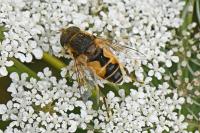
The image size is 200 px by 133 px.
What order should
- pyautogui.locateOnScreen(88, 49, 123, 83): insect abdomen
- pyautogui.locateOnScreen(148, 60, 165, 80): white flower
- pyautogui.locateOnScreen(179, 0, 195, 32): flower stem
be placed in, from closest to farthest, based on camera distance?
pyautogui.locateOnScreen(88, 49, 123, 83): insect abdomen → pyautogui.locateOnScreen(148, 60, 165, 80): white flower → pyautogui.locateOnScreen(179, 0, 195, 32): flower stem

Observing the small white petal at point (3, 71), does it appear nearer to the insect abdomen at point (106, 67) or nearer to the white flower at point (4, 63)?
the white flower at point (4, 63)

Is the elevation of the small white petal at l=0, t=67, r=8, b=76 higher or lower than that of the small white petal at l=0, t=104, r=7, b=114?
higher

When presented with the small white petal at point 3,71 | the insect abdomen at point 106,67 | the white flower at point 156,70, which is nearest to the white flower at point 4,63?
the small white petal at point 3,71

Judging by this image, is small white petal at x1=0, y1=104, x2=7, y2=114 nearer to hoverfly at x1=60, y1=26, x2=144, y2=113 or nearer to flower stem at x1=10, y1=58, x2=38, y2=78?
flower stem at x1=10, y1=58, x2=38, y2=78

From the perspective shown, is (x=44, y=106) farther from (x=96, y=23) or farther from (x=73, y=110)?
(x=96, y=23)

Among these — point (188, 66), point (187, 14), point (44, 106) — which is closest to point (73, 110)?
point (44, 106)

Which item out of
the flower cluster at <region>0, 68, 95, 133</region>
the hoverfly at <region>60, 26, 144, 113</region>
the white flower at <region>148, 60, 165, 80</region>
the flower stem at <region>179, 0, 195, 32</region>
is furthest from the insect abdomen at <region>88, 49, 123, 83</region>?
the flower stem at <region>179, 0, 195, 32</region>
